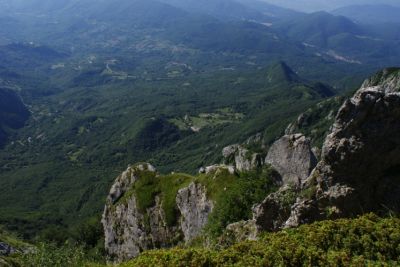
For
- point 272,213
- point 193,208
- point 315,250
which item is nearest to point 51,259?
point 272,213

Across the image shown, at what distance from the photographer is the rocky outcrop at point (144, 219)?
7056 centimetres

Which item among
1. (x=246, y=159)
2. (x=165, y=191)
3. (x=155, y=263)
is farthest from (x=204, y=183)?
(x=155, y=263)

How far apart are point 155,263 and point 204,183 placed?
1845 inches

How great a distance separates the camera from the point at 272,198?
129 feet

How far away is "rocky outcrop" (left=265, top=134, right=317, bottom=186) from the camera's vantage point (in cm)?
5878

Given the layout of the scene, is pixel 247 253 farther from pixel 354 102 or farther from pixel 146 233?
pixel 146 233

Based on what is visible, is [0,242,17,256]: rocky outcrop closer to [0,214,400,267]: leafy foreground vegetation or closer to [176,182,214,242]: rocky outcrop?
[176,182,214,242]: rocky outcrop

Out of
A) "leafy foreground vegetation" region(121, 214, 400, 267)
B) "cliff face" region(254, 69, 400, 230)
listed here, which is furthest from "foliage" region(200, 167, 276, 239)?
"leafy foreground vegetation" region(121, 214, 400, 267)

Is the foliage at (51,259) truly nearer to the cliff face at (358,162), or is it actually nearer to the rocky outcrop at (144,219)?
the cliff face at (358,162)

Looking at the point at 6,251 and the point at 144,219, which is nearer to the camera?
the point at 144,219

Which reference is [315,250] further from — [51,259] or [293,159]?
[293,159]

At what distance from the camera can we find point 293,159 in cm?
6119

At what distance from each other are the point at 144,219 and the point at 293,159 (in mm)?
29986

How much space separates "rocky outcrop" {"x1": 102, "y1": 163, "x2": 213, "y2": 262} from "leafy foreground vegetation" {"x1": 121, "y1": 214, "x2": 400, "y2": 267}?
1618 inches
